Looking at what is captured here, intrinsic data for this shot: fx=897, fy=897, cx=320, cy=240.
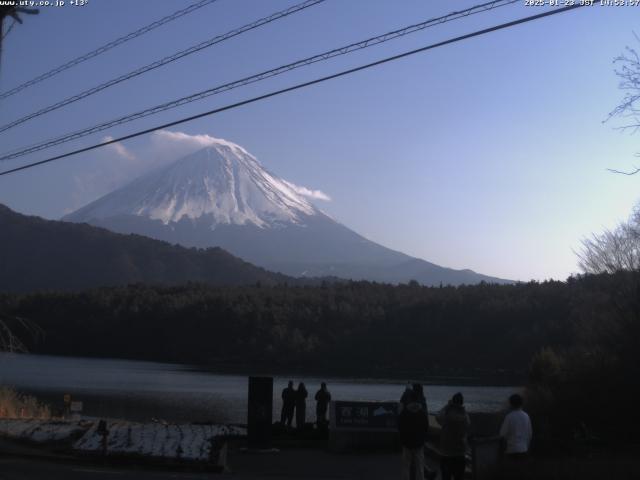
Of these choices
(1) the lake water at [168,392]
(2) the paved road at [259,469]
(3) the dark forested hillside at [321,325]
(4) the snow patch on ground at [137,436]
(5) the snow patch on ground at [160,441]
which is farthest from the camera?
(3) the dark forested hillside at [321,325]

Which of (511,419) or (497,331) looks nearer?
(511,419)

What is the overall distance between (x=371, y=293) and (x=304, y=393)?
314 feet

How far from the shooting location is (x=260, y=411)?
60.8 ft

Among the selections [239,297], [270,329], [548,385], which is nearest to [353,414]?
[548,385]

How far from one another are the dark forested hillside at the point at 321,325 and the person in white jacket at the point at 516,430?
201 feet

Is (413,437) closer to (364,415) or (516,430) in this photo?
(516,430)

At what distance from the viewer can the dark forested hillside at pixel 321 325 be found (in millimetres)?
85938

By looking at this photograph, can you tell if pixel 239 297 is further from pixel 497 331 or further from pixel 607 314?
pixel 607 314

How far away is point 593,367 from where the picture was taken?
28328mm

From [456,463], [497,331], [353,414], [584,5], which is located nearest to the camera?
[584,5]

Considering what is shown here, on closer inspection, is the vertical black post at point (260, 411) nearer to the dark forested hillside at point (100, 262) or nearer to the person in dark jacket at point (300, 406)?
the person in dark jacket at point (300, 406)

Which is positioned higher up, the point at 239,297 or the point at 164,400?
the point at 239,297

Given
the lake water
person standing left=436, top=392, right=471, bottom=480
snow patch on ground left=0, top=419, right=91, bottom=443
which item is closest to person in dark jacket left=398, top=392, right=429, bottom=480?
person standing left=436, top=392, right=471, bottom=480

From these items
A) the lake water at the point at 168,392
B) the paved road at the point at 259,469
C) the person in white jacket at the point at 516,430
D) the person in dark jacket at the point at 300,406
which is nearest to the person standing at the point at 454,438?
the person in white jacket at the point at 516,430
